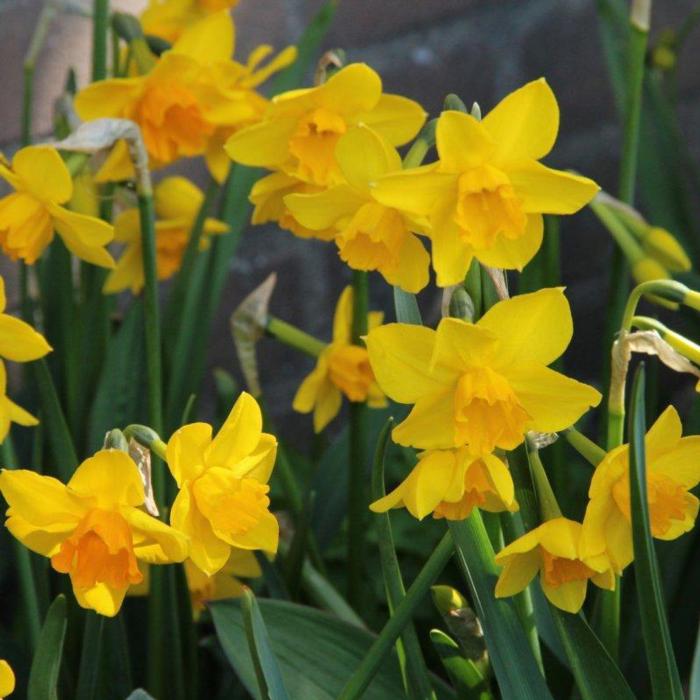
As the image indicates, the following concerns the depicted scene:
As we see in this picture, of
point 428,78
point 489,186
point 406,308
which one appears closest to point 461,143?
point 489,186

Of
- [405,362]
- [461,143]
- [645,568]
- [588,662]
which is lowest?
[588,662]

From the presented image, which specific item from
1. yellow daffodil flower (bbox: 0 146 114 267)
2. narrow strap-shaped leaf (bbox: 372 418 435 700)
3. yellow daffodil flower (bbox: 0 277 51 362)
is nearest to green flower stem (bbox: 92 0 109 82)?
yellow daffodil flower (bbox: 0 146 114 267)

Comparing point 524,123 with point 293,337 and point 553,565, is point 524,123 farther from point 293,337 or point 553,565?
point 293,337

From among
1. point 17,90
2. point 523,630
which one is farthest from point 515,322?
point 17,90

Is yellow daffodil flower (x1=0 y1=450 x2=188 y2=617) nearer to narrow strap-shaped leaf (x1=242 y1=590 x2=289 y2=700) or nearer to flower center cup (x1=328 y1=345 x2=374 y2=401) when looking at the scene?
narrow strap-shaped leaf (x1=242 y1=590 x2=289 y2=700)

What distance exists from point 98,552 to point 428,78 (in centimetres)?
124

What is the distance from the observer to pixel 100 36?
3.43 feet

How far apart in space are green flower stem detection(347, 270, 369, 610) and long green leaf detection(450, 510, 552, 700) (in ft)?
1.01

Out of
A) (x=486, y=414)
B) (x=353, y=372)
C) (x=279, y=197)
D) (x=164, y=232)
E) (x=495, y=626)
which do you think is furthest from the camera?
(x=164, y=232)

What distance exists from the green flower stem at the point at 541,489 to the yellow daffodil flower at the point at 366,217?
122 mm

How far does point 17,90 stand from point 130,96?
61 cm

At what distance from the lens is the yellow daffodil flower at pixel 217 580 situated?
100 cm

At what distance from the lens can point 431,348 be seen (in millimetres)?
639

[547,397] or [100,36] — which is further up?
[100,36]
